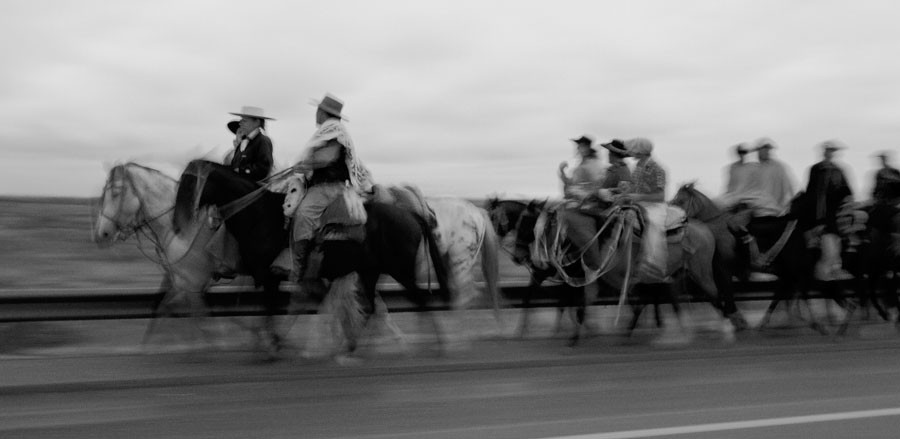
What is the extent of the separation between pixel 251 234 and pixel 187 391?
296 centimetres

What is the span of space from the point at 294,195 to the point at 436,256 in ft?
6.07

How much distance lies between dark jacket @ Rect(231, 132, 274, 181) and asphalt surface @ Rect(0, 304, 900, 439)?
1555mm

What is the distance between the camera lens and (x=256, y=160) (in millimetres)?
12812

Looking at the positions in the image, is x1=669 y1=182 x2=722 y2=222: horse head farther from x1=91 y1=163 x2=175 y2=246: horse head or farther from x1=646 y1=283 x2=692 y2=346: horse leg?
x1=91 y1=163 x2=175 y2=246: horse head

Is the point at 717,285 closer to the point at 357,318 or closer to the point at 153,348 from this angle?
the point at 357,318

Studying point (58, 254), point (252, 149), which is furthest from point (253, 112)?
point (58, 254)

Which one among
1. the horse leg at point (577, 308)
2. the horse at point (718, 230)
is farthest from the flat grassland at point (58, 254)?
the horse at point (718, 230)

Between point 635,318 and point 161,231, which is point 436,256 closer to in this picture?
point 161,231

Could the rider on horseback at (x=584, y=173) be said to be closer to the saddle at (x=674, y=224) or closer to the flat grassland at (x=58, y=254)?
the saddle at (x=674, y=224)

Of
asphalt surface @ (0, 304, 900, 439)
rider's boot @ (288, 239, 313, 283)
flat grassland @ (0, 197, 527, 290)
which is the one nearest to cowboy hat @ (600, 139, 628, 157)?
asphalt surface @ (0, 304, 900, 439)

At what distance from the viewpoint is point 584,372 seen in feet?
34.9

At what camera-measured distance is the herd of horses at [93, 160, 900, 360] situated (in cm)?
1205

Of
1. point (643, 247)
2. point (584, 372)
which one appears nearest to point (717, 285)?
point (643, 247)

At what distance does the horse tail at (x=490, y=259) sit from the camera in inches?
539
